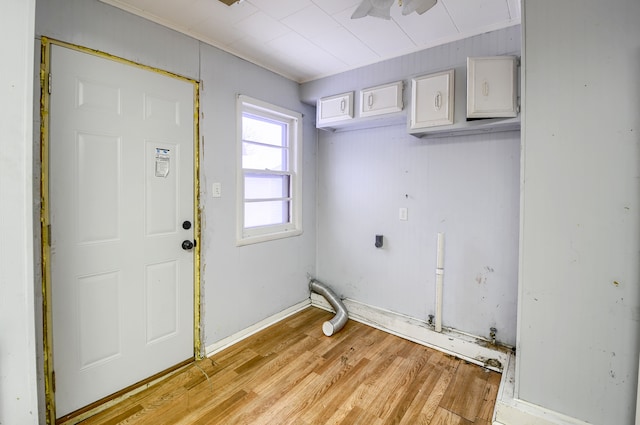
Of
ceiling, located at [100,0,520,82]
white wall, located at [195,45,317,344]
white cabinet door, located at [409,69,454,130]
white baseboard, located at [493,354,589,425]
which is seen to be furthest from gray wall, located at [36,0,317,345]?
white baseboard, located at [493,354,589,425]

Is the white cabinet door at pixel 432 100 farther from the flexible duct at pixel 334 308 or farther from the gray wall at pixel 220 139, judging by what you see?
the flexible duct at pixel 334 308

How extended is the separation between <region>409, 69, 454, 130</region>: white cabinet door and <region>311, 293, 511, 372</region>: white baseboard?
1.71 meters

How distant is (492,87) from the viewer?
2002 millimetres

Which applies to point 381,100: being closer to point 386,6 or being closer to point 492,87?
point 492,87

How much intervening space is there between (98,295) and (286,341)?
148 centimetres

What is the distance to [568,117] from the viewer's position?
151 cm

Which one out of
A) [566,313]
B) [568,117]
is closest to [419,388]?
[566,313]

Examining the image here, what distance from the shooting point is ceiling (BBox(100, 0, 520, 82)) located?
1.86 m

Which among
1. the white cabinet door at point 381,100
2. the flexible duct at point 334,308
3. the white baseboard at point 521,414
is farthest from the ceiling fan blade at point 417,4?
the flexible duct at point 334,308

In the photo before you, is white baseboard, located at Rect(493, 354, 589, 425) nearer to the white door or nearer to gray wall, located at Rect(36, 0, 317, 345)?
gray wall, located at Rect(36, 0, 317, 345)

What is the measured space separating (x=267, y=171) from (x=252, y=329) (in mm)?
1479

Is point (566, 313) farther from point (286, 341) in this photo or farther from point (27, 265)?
point (27, 265)

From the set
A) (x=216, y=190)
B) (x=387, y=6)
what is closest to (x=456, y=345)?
(x=216, y=190)

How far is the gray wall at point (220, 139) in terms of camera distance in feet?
5.72
